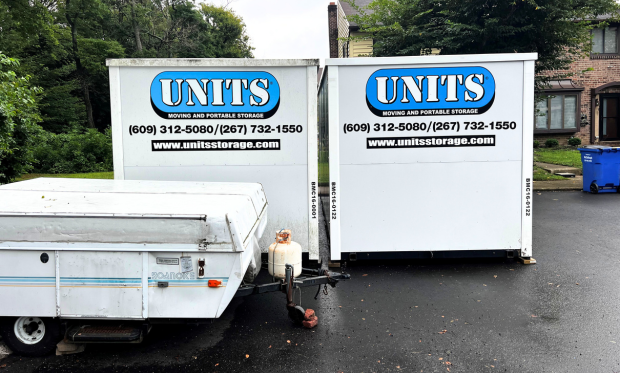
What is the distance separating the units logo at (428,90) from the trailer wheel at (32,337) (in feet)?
14.3

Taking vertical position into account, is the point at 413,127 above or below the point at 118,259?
above

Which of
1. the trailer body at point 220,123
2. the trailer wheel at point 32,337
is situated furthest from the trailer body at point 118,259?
the trailer body at point 220,123

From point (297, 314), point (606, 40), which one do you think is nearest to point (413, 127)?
point (297, 314)

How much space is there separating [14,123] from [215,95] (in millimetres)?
5111

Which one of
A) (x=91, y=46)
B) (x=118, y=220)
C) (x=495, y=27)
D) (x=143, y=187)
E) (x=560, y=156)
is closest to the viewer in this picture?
(x=118, y=220)

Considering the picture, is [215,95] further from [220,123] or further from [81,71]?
[81,71]

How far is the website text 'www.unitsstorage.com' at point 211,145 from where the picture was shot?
5.80 m

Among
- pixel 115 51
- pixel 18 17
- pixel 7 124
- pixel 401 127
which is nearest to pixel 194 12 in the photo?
pixel 115 51

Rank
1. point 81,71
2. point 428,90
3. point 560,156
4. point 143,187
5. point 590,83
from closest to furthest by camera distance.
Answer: point 143,187 < point 428,90 < point 560,156 < point 590,83 < point 81,71

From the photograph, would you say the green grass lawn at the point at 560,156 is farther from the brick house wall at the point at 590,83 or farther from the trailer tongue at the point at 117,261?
the trailer tongue at the point at 117,261

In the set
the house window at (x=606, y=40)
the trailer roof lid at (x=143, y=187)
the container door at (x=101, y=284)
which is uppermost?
the house window at (x=606, y=40)

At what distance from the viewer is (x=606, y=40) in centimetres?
2225

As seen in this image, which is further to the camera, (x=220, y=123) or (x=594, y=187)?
(x=594, y=187)

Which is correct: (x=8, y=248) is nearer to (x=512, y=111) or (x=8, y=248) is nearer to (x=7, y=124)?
(x=7, y=124)
